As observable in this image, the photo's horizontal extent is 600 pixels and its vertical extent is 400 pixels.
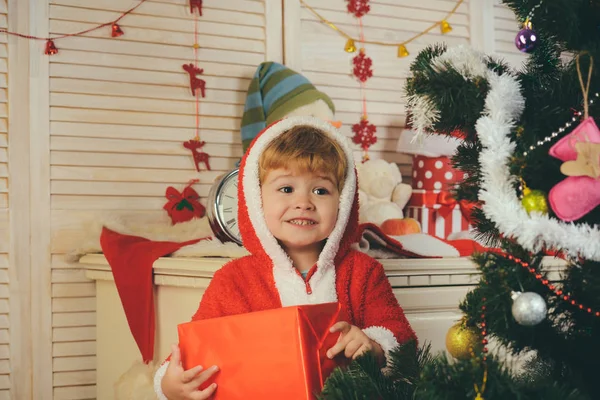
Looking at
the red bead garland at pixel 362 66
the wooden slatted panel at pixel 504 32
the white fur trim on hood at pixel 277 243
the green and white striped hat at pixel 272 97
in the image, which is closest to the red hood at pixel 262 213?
the white fur trim on hood at pixel 277 243

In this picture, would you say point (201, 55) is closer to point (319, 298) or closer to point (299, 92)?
point (299, 92)

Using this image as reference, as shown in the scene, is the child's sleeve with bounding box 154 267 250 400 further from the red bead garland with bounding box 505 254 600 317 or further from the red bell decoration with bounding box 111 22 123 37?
the red bell decoration with bounding box 111 22 123 37

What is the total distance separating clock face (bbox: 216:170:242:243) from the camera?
1.68 metres

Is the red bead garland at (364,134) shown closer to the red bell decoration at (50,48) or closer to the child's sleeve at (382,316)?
the red bell decoration at (50,48)

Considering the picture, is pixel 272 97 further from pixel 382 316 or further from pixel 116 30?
pixel 382 316

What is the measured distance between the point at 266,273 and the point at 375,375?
0.38 meters

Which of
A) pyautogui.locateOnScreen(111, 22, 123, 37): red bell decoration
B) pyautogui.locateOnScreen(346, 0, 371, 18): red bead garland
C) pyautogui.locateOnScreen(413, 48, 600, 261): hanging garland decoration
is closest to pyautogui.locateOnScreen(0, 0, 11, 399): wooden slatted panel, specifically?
pyautogui.locateOnScreen(111, 22, 123, 37): red bell decoration

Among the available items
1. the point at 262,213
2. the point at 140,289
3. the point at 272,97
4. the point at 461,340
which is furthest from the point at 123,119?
the point at 461,340

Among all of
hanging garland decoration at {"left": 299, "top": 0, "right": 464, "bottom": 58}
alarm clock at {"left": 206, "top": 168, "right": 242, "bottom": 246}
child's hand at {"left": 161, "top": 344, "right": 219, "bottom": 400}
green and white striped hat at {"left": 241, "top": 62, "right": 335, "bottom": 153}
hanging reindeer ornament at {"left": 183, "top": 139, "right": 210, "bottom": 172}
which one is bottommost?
child's hand at {"left": 161, "top": 344, "right": 219, "bottom": 400}

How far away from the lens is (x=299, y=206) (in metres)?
1.17

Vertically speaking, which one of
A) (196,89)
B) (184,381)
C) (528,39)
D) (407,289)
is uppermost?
(196,89)

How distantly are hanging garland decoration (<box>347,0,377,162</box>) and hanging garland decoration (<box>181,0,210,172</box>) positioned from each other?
20.4 inches

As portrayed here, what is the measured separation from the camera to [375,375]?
892 millimetres

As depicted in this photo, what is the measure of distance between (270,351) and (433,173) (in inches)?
53.1
